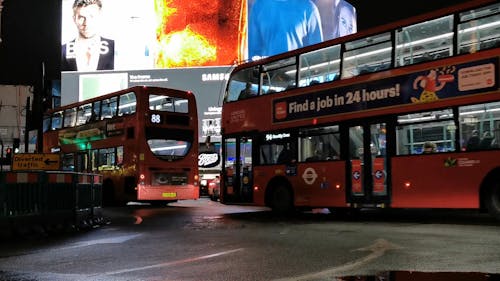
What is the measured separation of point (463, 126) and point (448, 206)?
1.65m

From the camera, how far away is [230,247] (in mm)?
8406

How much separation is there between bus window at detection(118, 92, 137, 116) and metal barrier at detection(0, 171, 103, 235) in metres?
6.41

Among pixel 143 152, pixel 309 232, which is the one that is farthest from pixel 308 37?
pixel 309 232

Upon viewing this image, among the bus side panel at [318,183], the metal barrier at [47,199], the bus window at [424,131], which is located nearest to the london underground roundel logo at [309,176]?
the bus side panel at [318,183]

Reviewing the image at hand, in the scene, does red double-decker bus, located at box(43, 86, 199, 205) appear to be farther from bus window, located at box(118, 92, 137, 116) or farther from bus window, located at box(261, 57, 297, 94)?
bus window, located at box(261, 57, 297, 94)

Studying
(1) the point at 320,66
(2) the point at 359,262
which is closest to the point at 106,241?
(2) the point at 359,262

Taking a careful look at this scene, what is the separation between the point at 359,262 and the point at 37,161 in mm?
12320

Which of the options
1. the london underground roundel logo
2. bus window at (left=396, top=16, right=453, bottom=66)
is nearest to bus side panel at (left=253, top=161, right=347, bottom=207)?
the london underground roundel logo

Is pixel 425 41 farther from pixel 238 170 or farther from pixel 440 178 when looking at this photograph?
pixel 238 170

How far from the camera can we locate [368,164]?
41.3ft

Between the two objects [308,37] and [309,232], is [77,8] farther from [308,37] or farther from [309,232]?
[309,232]

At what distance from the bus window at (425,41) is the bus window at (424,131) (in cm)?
122

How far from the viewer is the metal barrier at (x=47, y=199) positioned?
988cm

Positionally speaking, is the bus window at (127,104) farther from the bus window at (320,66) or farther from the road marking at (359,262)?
the road marking at (359,262)
